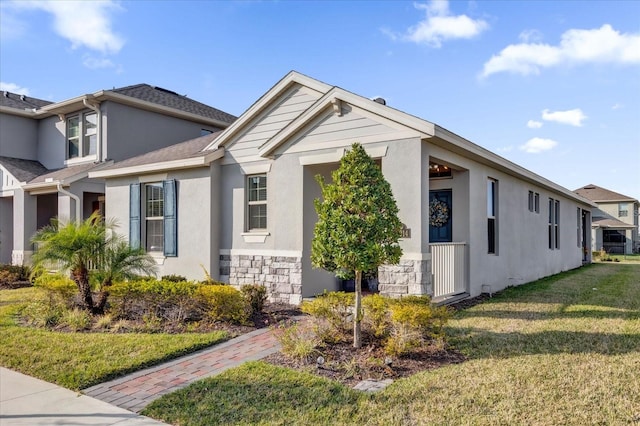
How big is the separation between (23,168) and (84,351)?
13666 mm

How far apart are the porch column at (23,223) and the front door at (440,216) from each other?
13905mm

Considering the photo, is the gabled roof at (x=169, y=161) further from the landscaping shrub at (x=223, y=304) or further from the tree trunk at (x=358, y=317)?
the tree trunk at (x=358, y=317)

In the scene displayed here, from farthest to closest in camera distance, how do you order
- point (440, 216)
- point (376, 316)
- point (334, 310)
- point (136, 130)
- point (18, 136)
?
point (18, 136) < point (136, 130) < point (440, 216) < point (334, 310) < point (376, 316)

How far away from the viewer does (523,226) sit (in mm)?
12977

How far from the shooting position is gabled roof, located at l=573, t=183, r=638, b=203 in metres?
39.7

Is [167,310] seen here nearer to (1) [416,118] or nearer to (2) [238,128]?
(2) [238,128]

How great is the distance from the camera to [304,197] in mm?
9516

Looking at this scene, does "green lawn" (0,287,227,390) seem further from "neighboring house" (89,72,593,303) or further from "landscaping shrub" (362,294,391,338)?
"neighboring house" (89,72,593,303)

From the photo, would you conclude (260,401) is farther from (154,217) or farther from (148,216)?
(148,216)

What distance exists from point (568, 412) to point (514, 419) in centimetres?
54

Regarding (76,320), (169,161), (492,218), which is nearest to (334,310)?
(76,320)

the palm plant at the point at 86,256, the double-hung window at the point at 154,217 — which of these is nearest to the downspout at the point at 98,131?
the double-hung window at the point at 154,217

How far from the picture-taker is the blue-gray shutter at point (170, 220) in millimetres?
11461

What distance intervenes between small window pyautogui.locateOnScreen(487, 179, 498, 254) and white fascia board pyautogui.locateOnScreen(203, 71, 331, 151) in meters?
5.04
